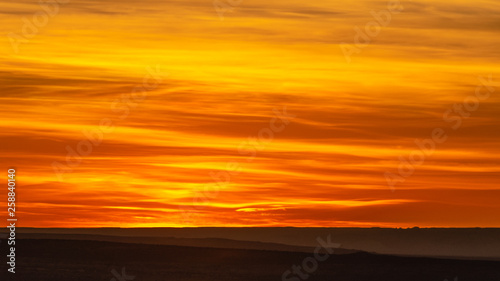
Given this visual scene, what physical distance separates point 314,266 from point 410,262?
8.90 metres

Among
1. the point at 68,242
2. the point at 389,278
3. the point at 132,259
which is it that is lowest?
the point at 389,278

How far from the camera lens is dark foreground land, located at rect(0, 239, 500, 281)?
1955 inches

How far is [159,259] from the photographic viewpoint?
60875 millimetres

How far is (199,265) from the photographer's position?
57031 mm

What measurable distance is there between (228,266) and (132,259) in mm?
6093

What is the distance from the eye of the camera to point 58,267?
171 ft

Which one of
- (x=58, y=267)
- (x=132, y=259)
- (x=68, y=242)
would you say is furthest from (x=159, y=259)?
(x=68, y=242)

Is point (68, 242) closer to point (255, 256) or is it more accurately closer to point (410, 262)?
point (255, 256)

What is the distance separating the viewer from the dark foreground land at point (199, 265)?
49.7m

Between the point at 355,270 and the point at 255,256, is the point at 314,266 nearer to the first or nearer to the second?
the point at 355,270

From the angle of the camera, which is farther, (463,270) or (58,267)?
(463,270)

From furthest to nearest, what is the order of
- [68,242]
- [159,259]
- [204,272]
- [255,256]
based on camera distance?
1. [68,242]
2. [255,256]
3. [159,259]
4. [204,272]

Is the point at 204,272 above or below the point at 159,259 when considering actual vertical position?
below

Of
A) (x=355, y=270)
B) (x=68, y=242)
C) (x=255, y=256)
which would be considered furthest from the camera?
(x=68, y=242)
